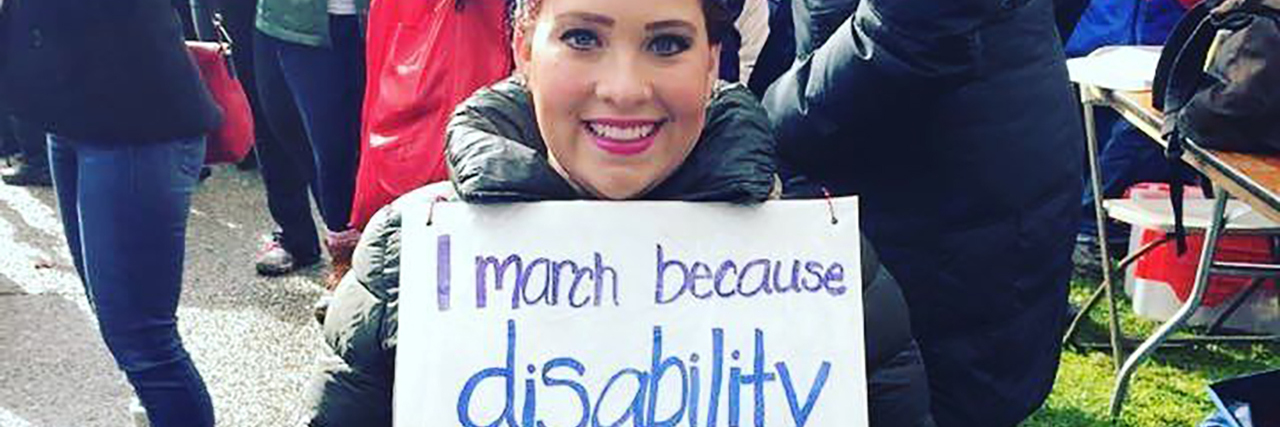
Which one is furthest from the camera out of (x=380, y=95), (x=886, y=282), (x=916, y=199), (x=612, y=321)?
(x=380, y=95)

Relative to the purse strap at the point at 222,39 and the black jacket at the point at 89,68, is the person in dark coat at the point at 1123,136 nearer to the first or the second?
the purse strap at the point at 222,39

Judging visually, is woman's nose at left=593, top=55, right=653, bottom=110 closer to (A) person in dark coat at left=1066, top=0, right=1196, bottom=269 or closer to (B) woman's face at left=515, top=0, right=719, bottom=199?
(B) woman's face at left=515, top=0, right=719, bottom=199

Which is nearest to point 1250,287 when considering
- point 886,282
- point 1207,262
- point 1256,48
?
point 1207,262

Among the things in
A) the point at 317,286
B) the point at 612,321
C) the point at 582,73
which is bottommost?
the point at 317,286

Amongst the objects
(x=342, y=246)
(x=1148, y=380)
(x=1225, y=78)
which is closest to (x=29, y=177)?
(x=342, y=246)

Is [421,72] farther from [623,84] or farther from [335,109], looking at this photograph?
[623,84]

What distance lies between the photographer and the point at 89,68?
2.55 m

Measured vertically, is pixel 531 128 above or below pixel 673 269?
above

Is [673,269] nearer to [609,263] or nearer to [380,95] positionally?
[609,263]

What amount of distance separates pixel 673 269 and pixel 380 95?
1.75 meters

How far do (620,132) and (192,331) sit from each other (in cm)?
315

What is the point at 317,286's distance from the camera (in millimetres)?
4734

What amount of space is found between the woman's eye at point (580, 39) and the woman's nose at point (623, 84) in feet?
0.10

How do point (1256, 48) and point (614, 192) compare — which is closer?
point (614, 192)
